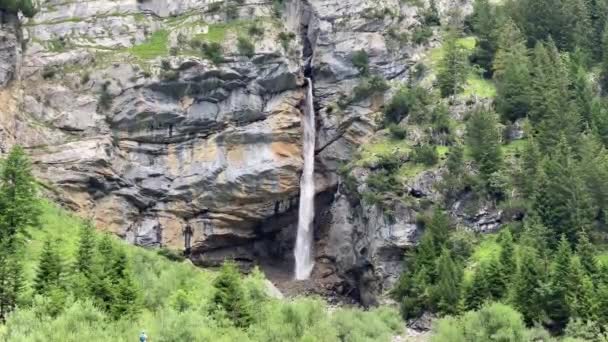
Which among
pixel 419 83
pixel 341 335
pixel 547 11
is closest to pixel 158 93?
pixel 419 83

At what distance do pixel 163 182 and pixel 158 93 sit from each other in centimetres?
1061

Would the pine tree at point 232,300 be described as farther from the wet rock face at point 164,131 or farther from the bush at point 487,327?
the wet rock face at point 164,131

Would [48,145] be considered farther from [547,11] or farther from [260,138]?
[547,11]

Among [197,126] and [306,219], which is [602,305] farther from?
[197,126]

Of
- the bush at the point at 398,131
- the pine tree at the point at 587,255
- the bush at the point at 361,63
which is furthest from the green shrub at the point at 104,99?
the pine tree at the point at 587,255

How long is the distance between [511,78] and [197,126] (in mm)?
37145

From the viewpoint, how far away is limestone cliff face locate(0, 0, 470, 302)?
296 feet

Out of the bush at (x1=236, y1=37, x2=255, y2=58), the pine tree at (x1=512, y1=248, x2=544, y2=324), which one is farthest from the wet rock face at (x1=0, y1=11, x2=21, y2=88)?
the pine tree at (x1=512, y1=248, x2=544, y2=324)

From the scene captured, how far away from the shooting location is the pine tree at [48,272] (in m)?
60.1

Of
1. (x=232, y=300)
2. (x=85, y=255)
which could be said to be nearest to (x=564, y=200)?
(x=232, y=300)

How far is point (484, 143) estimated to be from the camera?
87.7 m

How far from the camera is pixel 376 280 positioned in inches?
3388

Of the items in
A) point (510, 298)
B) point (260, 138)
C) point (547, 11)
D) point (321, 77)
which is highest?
point (547, 11)

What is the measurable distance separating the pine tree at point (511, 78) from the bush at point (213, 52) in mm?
33364
